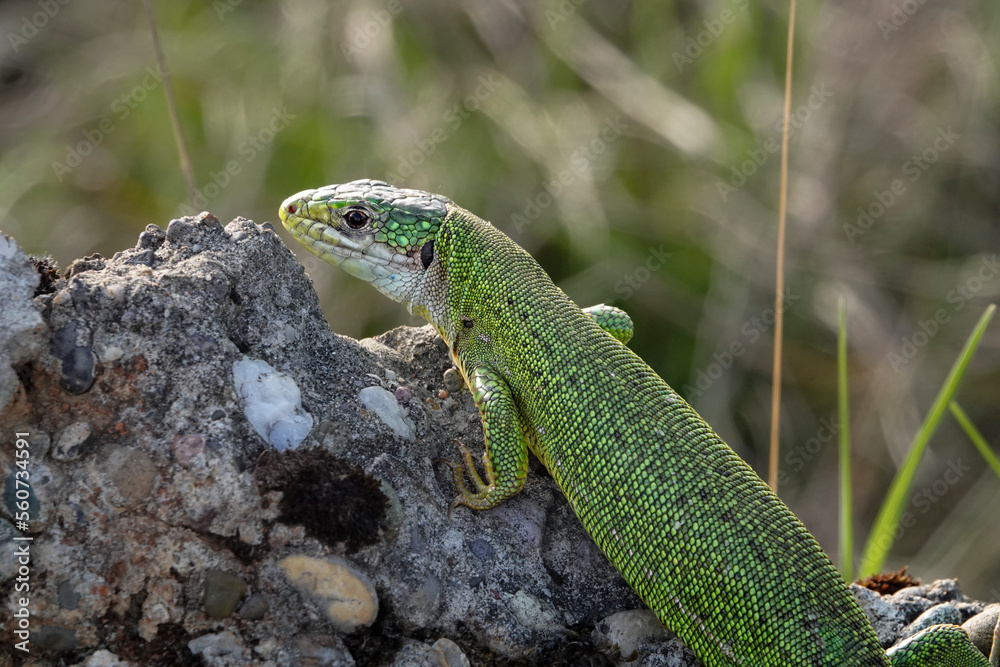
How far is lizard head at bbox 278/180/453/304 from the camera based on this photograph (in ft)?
14.8

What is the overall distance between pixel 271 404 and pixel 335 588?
0.78 m

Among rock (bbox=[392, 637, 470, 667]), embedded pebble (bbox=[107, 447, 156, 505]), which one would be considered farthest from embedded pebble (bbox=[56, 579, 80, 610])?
rock (bbox=[392, 637, 470, 667])

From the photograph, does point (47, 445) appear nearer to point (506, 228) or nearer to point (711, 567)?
point (711, 567)

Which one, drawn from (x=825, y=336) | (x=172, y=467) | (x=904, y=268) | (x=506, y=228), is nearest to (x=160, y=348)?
(x=172, y=467)

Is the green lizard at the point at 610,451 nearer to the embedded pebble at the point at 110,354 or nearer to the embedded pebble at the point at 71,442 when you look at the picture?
the embedded pebble at the point at 110,354

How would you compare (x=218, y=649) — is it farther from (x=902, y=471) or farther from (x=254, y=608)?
(x=902, y=471)

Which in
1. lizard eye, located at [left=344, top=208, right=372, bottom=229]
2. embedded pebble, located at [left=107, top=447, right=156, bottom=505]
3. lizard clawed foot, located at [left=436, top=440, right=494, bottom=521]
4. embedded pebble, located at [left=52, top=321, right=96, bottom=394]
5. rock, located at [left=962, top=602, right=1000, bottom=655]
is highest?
lizard eye, located at [left=344, top=208, right=372, bottom=229]

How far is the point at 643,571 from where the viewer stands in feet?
12.2

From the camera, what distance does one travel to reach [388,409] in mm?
3844

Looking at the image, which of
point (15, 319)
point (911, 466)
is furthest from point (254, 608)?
point (911, 466)

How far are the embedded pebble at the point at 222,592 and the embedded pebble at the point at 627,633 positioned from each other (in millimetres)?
1477

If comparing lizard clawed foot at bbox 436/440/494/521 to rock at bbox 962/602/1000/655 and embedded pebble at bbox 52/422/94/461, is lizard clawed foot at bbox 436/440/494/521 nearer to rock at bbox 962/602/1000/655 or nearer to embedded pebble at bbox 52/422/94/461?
embedded pebble at bbox 52/422/94/461

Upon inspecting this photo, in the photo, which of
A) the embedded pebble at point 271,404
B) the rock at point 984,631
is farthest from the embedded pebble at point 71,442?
the rock at point 984,631

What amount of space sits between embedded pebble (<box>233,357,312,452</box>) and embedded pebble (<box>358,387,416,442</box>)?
1.01 feet
